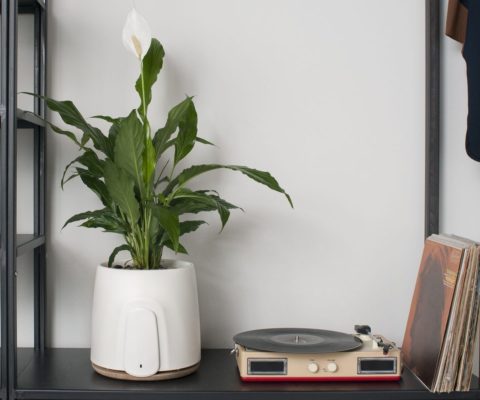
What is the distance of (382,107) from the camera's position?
1.51 metres

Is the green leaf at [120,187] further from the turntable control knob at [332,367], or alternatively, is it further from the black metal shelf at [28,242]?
the turntable control knob at [332,367]

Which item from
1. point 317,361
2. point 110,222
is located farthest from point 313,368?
point 110,222

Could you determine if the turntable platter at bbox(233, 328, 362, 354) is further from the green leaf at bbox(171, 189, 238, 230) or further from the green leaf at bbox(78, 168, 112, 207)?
the green leaf at bbox(78, 168, 112, 207)

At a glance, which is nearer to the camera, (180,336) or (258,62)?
(180,336)

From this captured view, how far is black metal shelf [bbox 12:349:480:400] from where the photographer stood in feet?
3.86

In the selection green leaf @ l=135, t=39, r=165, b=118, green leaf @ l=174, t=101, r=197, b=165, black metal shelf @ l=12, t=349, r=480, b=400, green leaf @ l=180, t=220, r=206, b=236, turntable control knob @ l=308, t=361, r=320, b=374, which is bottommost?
black metal shelf @ l=12, t=349, r=480, b=400

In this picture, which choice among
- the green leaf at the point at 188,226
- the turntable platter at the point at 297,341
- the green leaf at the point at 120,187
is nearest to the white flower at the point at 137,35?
the green leaf at the point at 120,187

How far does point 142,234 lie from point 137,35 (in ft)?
1.28

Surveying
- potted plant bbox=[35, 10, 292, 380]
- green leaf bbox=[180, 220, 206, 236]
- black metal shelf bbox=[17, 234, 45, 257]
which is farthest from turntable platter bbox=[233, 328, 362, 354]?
black metal shelf bbox=[17, 234, 45, 257]

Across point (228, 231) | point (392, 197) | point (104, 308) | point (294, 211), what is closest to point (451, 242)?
point (392, 197)

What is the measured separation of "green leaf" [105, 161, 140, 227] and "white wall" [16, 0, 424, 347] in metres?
0.30

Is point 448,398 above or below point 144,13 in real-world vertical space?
below

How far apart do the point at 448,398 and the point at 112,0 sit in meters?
1.13

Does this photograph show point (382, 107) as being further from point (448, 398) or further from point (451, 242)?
point (448, 398)
